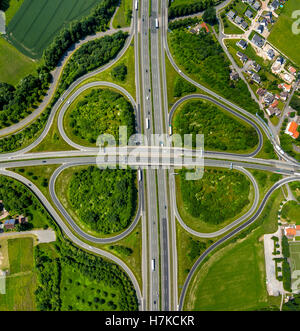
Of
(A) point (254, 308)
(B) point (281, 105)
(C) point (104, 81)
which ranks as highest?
(C) point (104, 81)

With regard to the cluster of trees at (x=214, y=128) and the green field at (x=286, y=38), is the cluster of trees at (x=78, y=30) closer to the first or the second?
the cluster of trees at (x=214, y=128)

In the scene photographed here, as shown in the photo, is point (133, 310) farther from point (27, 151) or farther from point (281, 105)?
point (281, 105)

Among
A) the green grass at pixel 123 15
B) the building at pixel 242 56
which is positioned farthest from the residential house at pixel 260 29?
the green grass at pixel 123 15

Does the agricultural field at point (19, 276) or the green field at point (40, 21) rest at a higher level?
the green field at point (40, 21)

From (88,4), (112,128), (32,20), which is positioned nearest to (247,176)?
(112,128)

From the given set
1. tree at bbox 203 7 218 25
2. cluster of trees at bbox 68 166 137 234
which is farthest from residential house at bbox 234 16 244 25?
cluster of trees at bbox 68 166 137 234

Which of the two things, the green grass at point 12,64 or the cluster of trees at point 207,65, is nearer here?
the cluster of trees at point 207,65

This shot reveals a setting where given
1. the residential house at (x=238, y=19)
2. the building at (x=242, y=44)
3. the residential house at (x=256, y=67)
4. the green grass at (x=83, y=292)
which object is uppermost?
the residential house at (x=238, y=19)
